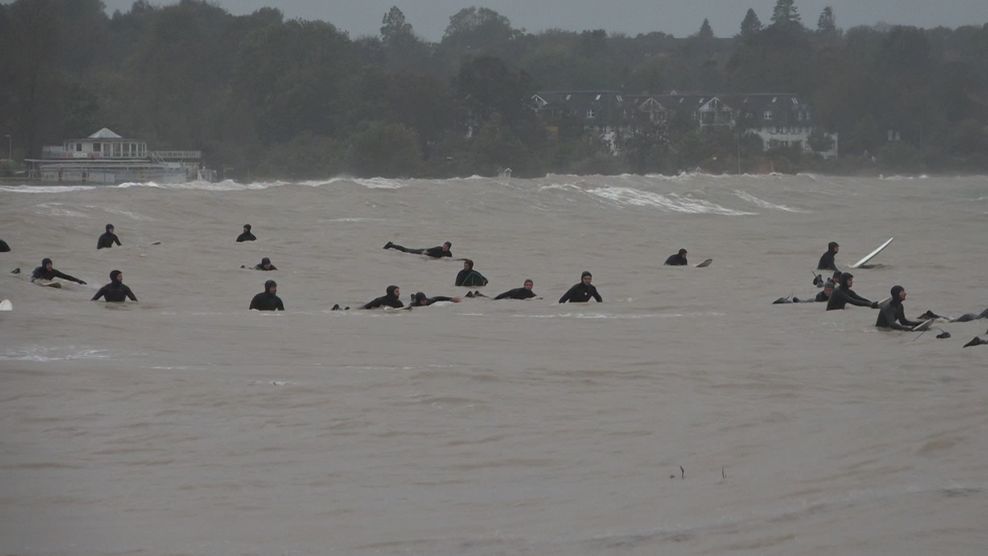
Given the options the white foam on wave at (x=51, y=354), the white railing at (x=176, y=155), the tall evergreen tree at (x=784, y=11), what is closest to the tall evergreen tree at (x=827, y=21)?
the tall evergreen tree at (x=784, y=11)

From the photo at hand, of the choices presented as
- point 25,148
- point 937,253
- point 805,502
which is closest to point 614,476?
point 805,502

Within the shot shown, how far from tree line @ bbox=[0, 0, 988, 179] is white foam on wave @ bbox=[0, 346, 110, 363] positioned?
47340mm

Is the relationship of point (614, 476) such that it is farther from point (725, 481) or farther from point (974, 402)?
point (974, 402)

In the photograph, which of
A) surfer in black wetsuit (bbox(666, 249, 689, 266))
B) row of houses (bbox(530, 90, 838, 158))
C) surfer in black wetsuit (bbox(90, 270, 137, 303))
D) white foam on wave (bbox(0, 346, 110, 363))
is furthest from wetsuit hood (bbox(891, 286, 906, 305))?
row of houses (bbox(530, 90, 838, 158))

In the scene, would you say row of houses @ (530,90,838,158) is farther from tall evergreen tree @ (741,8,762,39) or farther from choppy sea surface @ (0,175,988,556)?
choppy sea surface @ (0,175,988,556)

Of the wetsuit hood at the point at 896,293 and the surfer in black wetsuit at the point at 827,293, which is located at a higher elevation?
the wetsuit hood at the point at 896,293

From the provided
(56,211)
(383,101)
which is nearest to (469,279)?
(56,211)

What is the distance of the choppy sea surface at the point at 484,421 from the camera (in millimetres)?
9469

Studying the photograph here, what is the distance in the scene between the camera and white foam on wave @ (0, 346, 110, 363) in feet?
50.6

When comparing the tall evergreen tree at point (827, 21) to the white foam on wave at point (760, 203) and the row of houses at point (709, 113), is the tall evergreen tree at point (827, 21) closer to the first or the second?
the row of houses at point (709, 113)

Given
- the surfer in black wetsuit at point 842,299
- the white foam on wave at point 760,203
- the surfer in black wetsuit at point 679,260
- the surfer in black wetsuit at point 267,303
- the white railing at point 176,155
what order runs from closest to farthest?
the surfer in black wetsuit at point 842,299
the surfer in black wetsuit at point 267,303
the surfer in black wetsuit at point 679,260
the white foam on wave at point 760,203
the white railing at point 176,155

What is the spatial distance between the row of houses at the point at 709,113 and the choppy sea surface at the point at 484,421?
96.6m

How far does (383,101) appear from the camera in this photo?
345ft

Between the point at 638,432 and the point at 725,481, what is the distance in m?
1.76
